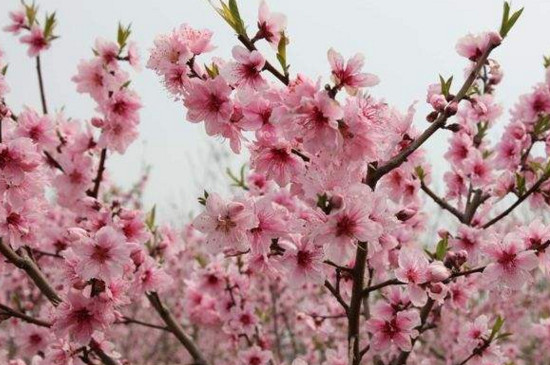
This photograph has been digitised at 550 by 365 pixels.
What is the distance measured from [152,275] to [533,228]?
2148mm

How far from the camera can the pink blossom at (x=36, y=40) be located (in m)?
4.11

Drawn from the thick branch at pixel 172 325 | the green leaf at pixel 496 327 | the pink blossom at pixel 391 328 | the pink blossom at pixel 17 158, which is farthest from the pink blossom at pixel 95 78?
the green leaf at pixel 496 327

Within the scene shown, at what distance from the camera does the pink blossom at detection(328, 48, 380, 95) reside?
2.04m

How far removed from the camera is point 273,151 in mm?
2191

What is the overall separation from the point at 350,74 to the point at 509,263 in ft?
3.72

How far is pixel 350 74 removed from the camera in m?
2.05

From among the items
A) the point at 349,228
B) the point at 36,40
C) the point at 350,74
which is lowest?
the point at 349,228

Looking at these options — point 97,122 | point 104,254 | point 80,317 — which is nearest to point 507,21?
point 104,254

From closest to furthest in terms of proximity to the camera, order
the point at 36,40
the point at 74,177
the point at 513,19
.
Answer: the point at 513,19, the point at 74,177, the point at 36,40

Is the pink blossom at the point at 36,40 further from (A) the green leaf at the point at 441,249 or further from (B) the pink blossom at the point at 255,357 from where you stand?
(A) the green leaf at the point at 441,249

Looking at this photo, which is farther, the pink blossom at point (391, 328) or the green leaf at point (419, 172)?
the green leaf at point (419, 172)

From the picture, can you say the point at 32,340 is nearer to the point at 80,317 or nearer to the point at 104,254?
the point at 80,317

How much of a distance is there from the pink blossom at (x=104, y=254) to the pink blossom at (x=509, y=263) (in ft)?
5.30

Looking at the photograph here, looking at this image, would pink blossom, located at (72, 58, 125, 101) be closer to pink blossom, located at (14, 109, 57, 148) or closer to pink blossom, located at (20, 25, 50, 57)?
pink blossom, located at (14, 109, 57, 148)
